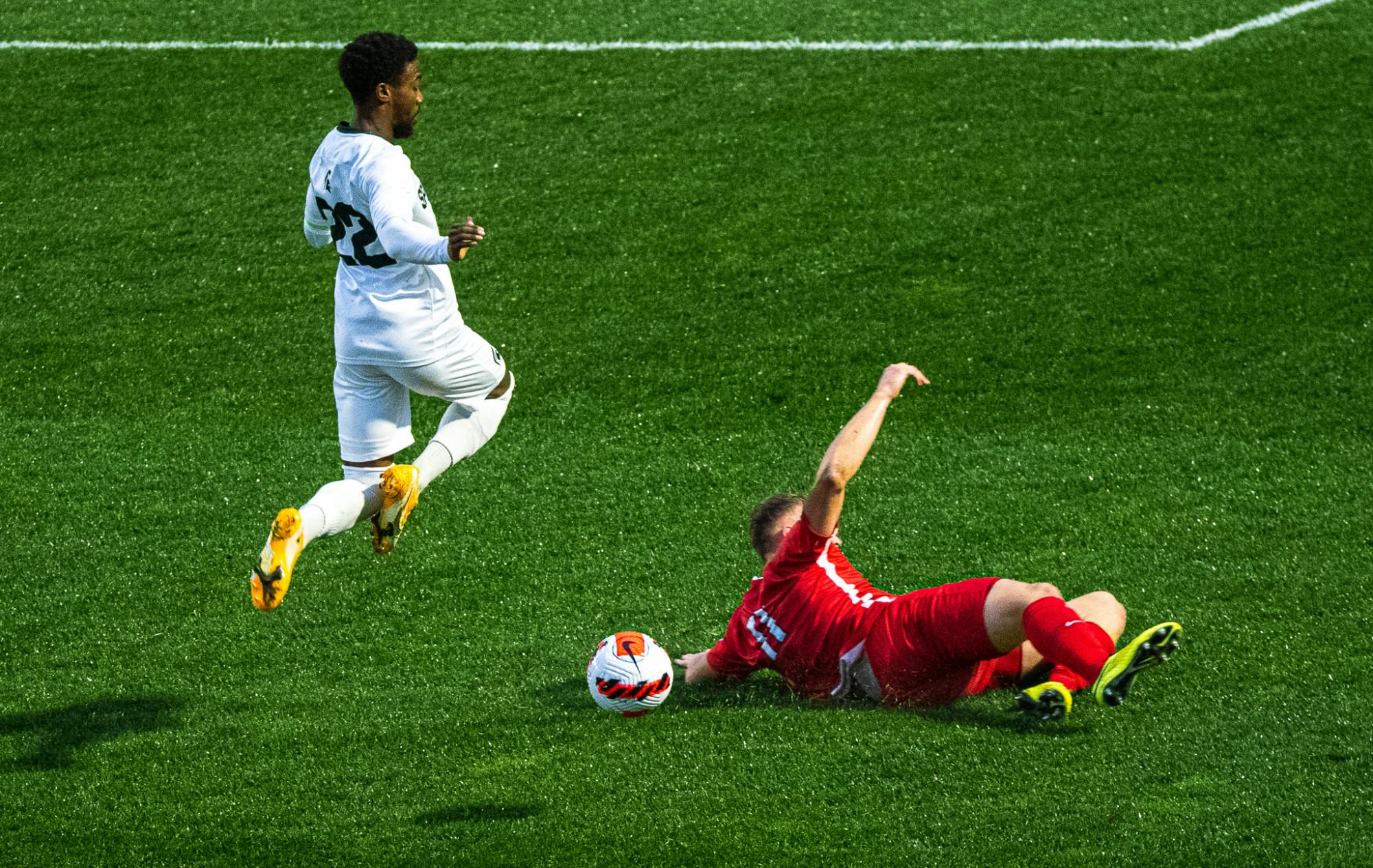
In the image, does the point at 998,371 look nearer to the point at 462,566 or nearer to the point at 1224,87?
the point at 462,566

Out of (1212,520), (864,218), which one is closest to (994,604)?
(1212,520)

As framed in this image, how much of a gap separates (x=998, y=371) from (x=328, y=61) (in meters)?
6.71

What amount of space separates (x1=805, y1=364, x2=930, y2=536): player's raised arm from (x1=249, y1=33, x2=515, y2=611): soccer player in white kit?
4.91 feet

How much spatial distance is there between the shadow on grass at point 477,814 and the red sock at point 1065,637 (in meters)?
1.85

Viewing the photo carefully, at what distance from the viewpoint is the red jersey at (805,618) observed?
231 inches

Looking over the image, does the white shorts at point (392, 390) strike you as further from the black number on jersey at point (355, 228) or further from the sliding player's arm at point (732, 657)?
the sliding player's arm at point (732, 657)

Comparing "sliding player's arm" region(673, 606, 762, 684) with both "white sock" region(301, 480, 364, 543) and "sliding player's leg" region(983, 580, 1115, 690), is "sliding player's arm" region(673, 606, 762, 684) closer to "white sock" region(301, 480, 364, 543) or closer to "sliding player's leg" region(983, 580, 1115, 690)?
"sliding player's leg" region(983, 580, 1115, 690)

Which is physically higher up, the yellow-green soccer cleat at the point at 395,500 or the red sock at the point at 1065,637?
the yellow-green soccer cleat at the point at 395,500

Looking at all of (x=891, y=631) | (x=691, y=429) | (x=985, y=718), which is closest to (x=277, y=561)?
(x=891, y=631)

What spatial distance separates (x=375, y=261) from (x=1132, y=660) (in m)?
3.18

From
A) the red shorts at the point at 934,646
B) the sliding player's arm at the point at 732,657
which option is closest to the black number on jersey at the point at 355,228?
the sliding player's arm at the point at 732,657

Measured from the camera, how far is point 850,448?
5488mm

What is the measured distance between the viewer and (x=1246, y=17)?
1308 centimetres

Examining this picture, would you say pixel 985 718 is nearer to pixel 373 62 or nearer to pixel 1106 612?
pixel 1106 612
